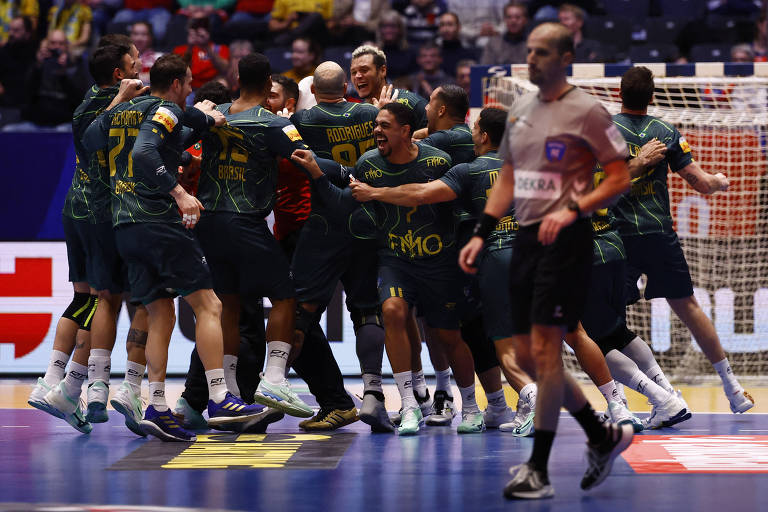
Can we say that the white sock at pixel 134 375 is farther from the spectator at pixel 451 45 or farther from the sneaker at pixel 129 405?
the spectator at pixel 451 45

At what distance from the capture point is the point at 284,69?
1330 cm

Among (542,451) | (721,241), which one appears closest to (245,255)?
(542,451)

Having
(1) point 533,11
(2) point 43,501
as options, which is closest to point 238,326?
(2) point 43,501

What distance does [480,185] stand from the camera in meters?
6.52

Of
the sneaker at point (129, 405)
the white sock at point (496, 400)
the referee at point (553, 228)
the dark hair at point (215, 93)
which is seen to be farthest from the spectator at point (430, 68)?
the referee at point (553, 228)

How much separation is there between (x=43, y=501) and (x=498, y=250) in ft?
9.92

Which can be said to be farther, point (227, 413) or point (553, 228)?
point (227, 413)

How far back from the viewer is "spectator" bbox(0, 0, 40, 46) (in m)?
14.3

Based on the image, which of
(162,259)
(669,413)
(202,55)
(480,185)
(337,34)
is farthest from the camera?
(337,34)

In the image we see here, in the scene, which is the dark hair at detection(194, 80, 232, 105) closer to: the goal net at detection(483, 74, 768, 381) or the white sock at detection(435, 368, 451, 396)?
the white sock at detection(435, 368, 451, 396)

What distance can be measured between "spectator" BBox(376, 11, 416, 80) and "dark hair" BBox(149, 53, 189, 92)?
6731mm

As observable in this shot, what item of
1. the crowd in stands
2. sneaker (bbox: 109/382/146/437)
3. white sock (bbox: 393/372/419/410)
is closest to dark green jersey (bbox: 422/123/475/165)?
white sock (bbox: 393/372/419/410)

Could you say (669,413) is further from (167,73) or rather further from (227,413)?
(167,73)

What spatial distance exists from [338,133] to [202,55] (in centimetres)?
610
